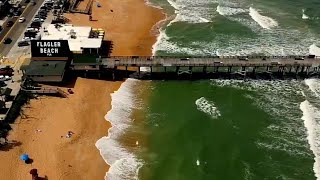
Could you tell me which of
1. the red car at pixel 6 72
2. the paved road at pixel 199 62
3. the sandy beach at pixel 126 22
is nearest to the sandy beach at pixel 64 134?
the sandy beach at pixel 126 22

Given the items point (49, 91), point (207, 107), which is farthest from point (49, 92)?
point (207, 107)

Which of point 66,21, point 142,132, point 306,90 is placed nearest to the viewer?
point 142,132

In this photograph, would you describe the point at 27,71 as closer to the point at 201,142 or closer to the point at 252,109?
the point at 201,142

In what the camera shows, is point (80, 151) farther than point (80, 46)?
No

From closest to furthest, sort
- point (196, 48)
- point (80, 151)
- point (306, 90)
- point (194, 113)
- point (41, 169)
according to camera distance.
→ 1. point (41, 169)
2. point (80, 151)
3. point (194, 113)
4. point (306, 90)
5. point (196, 48)

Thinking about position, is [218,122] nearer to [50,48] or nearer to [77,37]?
[50,48]

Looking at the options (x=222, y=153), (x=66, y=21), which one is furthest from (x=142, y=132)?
(x=66, y=21)

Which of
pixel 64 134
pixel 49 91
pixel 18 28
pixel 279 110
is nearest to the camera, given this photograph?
pixel 64 134
